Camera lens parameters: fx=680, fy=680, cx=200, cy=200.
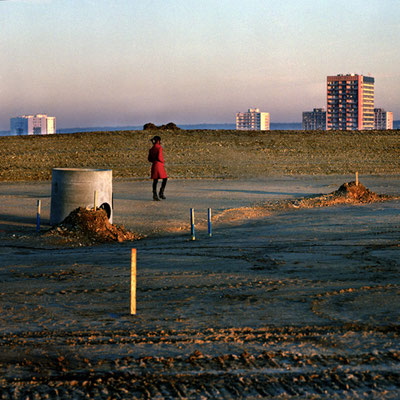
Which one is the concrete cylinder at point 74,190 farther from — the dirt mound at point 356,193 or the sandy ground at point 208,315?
the dirt mound at point 356,193

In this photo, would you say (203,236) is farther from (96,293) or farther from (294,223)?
(96,293)

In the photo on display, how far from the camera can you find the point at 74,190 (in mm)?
14852

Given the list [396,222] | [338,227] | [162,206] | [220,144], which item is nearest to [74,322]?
[338,227]

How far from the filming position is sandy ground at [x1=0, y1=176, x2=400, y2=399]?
5.43 meters

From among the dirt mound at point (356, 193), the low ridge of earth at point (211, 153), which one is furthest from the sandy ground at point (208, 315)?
the low ridge of earth at point (211, 153)

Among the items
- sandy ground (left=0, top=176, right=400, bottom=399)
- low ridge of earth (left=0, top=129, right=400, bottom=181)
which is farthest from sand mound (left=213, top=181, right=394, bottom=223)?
low ridge of earth (left=0, top=129, right=400, bottom=181)

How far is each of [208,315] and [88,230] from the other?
6.98 metres

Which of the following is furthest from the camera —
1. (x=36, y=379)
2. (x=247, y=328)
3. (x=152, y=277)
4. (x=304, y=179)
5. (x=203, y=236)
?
(x=304, y=179)

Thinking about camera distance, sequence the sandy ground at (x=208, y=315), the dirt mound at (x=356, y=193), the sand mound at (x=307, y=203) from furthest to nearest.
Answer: the dirt mound at (x=356, y=193) < the sand mound at (x=307, y=203) < the sandy ground at (x=208, y=315)

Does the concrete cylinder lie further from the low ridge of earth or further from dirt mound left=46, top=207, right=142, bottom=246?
the low ridge of earth

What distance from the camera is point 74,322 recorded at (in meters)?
7.28

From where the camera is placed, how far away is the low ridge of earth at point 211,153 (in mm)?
36944

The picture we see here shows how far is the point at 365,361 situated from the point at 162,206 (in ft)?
45.6

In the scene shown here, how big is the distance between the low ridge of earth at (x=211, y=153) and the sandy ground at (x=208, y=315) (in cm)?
2117
